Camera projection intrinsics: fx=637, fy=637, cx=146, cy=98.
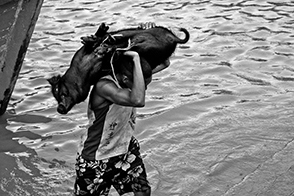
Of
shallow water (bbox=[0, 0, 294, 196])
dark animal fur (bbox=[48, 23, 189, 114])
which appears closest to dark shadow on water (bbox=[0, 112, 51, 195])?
shallow water (bbox=[0, 0, 294, 196])

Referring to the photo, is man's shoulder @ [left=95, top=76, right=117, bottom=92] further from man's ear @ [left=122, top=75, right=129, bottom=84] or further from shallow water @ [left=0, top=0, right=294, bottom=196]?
shallow water @ [left=0, top=0, right=294, bottom=196]

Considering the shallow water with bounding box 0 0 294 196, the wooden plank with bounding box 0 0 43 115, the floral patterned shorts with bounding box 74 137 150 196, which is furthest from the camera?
the wooden plank with bounding box 0 0 43 115

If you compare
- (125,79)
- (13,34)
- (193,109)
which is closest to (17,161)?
(13,34)

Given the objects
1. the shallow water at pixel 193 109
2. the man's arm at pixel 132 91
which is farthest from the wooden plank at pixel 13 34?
the man's arm at pixel 132 91

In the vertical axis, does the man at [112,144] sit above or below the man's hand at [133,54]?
below

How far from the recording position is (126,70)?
12.8ft

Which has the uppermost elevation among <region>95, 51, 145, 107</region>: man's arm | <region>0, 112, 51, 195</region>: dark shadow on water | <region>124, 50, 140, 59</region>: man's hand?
<region>124, 50, 140, 59</region>: man's hand

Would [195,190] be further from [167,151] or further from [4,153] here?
[4,153]

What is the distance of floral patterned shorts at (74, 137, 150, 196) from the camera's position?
4102 millimetres

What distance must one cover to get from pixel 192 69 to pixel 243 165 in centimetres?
253

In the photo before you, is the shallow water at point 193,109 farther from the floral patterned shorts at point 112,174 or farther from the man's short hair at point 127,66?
the man's short hair at point 127,66

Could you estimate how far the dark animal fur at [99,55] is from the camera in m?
3.79

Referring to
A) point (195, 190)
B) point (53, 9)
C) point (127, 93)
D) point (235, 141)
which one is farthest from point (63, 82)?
point (53, 9)

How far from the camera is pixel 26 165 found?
5.79 m
